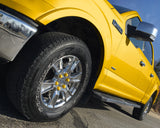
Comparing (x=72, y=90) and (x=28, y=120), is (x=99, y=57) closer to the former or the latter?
(x=72, y=90)

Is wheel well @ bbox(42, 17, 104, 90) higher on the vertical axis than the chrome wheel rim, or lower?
higher

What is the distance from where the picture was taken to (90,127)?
1993 mm

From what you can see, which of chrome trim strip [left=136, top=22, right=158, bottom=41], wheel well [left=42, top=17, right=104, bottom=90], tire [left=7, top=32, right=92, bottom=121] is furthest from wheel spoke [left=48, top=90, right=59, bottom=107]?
chrome trim strip [left=136, top=22, right=158, bottom=41]

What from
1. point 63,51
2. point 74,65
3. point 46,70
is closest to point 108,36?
point 74,65

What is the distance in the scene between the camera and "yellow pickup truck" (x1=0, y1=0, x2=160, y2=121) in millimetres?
1318

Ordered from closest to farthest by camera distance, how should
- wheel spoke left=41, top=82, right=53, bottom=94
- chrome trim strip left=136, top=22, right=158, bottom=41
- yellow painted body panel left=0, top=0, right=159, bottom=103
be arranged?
yellow painted body panel left=0, top=0, right=159, bottom=103 < wheel spoke left=41, top=82, right=53, bottom=94 < chrome trim strip left=136, top=22, right=158, bottom=41

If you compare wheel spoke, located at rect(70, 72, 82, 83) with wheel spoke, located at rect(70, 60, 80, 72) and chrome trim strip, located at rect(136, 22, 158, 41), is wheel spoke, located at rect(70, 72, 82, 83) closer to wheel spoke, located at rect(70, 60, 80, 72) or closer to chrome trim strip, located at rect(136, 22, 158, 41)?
wheel spoke, located at rect(70, 60, 80, 72)

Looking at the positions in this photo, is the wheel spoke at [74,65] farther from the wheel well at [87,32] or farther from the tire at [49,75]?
the wheel well at [87,32]

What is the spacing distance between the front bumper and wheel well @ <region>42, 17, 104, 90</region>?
47cm

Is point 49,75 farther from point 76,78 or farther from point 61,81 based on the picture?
point 76,78

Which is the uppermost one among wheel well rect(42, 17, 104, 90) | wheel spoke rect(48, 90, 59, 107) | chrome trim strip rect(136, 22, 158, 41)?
chrome trim strip rect(136, 22, 158, 41)

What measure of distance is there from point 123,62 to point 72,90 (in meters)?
0.91

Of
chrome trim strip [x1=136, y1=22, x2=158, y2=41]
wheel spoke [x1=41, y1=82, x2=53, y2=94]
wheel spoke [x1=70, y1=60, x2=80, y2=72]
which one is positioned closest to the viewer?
wheel spoke [x1=41, y1=82, x2=53, y2=94]

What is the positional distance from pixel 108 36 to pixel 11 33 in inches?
45.0
